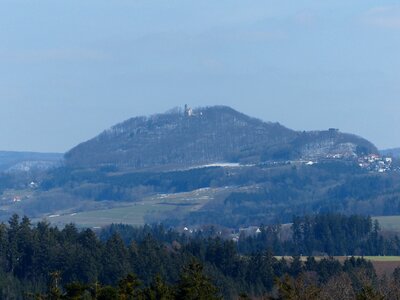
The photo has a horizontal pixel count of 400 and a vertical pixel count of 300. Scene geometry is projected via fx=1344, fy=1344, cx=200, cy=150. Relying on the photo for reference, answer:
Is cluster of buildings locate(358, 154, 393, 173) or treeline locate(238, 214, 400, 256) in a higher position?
cluster of buildings locate(358, 154, 393, 173)

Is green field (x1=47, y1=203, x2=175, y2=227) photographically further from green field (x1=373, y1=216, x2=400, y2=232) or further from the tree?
the tree

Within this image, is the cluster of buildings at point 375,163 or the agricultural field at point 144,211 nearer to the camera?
the agricultural field at point 144,211

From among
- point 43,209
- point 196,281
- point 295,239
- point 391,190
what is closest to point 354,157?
point 391,190

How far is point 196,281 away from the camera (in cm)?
3525

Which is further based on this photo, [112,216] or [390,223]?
[112,216]

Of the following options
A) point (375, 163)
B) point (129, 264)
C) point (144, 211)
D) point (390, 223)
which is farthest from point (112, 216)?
point (129, 264)

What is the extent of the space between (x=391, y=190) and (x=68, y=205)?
41.9m

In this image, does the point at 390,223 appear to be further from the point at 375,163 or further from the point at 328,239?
the point at 375,163

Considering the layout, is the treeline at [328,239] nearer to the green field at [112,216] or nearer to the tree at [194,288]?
the green field at [112,216]

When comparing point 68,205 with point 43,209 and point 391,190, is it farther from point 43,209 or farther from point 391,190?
point 391,190

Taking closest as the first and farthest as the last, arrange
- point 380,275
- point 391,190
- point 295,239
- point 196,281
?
point 196,281 → point 380,275 → point 295,239 → point 391,190

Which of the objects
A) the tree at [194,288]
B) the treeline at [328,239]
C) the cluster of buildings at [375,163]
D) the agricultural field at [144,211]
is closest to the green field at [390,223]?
the treeline at [328,239]

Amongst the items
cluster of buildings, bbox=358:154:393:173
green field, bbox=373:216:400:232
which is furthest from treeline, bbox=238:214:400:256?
cluster of buildings, bbox=358:154:393:173

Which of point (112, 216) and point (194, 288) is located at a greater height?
point (112, 216)
